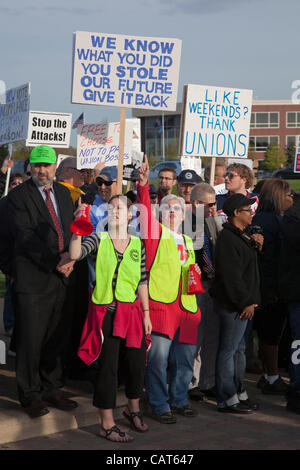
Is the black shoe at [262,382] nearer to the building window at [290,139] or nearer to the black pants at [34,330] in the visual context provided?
the black pants at [34,330]

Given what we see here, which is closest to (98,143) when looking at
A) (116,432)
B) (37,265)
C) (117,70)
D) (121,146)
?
(117,70)

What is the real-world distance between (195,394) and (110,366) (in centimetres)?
151

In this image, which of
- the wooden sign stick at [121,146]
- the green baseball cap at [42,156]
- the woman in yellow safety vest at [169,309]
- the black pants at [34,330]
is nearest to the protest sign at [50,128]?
the wooden sign stick at [121,146]

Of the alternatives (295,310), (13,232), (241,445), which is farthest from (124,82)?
(241,445)

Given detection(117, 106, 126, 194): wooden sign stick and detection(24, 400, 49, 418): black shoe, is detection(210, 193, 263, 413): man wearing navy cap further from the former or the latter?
detection(24, 400, 49, 418): black shoe

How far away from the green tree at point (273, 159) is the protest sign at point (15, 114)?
8121cm

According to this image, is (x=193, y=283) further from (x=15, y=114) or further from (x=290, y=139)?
(x=290, y=139)

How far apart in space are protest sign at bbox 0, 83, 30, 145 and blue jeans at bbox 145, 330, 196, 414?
5.45 meters

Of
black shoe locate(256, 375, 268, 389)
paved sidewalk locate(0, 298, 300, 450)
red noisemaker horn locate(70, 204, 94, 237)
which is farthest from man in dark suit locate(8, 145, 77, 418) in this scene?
black shoe locate(256, 375, 268, 389)

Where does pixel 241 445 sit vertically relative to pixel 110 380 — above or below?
below

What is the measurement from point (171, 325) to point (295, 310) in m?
1.23
